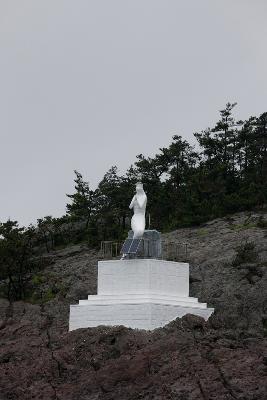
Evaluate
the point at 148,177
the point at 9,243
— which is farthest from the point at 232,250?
the point at 148,177

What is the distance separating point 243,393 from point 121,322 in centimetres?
595

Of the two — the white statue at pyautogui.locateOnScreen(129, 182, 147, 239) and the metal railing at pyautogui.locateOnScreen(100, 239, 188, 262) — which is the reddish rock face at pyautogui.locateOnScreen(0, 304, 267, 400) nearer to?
the white statue at pyautogui.locateOnScreen(129, 182, 147, 239)

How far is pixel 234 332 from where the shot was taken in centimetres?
2925

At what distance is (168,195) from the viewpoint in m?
52.1

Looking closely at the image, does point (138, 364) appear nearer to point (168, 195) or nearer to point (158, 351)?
point (158, 351)

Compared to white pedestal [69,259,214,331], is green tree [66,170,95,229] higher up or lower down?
higher up

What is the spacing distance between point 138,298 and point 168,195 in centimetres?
2193

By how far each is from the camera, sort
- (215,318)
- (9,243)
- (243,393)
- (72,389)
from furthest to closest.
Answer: (9,243) < (215,318) < (72,389) < (243,393)

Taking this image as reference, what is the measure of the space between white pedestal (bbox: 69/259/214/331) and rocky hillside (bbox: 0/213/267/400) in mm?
688

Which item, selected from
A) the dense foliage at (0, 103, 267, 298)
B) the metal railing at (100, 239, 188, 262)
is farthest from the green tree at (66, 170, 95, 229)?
the metal railing at (100, 239, 188, 262)

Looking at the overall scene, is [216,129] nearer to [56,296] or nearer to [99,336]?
[56,296]

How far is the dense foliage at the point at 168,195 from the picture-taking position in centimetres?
4428

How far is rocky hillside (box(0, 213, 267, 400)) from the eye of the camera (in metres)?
26.0

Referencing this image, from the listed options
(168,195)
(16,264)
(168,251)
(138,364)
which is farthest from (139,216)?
(168,195)
